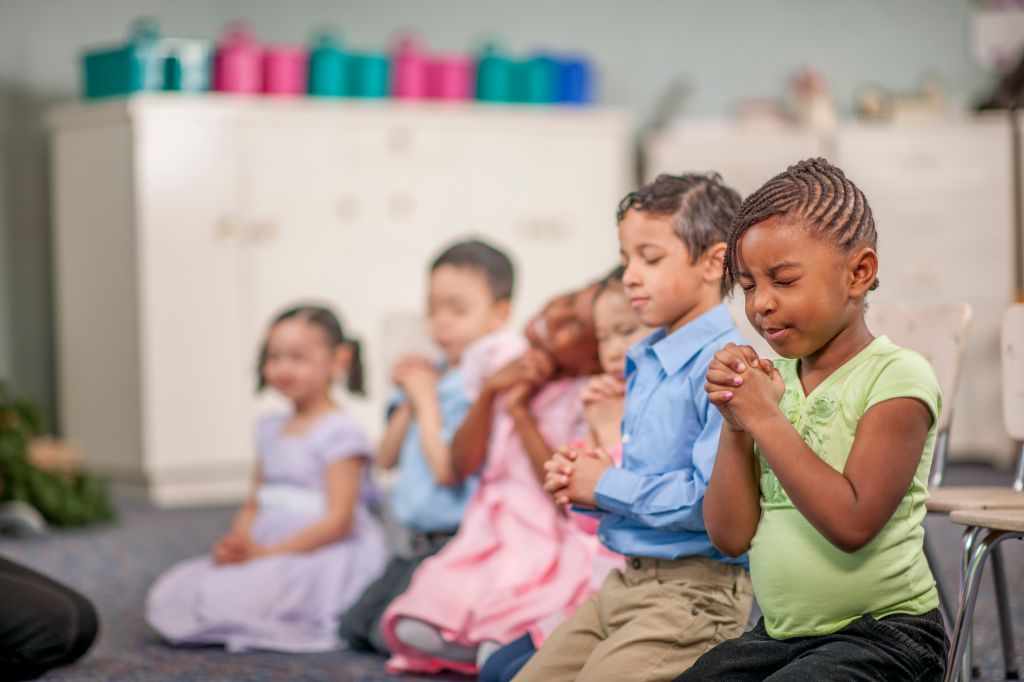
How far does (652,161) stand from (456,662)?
2814 mm

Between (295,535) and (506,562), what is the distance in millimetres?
512

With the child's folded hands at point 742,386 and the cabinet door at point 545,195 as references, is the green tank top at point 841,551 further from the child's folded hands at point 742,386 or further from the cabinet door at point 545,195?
the cabinet door at point 545,195

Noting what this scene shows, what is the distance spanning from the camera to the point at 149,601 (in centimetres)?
253

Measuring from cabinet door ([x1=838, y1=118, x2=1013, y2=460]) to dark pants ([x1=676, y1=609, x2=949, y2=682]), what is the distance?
3.34 m

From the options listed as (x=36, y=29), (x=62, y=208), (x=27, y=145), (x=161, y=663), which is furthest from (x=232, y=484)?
(x=161, y=663)

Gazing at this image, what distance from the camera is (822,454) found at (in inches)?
50.7

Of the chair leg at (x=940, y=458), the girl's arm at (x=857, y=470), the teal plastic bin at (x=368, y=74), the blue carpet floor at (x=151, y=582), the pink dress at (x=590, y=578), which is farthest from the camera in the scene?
the teal plastic bin at (x=368, y=74)

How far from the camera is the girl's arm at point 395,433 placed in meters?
2.50

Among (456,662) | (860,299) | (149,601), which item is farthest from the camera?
(149,601)

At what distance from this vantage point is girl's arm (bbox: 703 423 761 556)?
4.36 feet

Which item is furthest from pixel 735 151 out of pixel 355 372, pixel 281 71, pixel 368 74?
pixel 355 372

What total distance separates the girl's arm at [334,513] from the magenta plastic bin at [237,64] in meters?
2.12

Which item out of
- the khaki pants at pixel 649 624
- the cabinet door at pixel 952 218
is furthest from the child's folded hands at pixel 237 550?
the cabinet door at pixel 952 218

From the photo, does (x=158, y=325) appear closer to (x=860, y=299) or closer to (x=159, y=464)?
(x=159, y=464)
